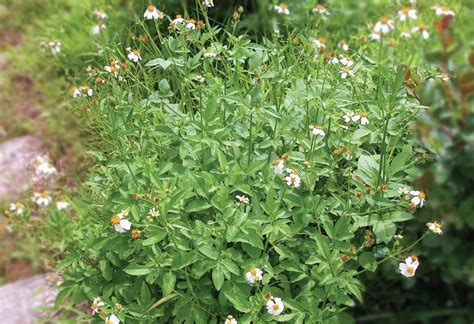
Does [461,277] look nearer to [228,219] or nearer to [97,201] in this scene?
[228,219]

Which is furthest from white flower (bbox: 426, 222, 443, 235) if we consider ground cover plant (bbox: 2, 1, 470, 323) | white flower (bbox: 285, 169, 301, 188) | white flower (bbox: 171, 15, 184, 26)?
white flower (bbox: 171, 15, 184, 26)

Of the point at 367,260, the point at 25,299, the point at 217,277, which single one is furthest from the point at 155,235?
the point at 25,299

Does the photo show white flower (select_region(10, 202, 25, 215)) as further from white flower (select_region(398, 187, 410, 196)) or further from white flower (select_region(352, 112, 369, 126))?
white flower (select_region(398, 187, 410, 196))

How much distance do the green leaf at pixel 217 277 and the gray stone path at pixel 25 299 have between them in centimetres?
111

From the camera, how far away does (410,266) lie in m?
1.73

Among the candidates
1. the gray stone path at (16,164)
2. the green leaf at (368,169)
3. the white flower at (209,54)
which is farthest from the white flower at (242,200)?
the gray stone path at (16,164)

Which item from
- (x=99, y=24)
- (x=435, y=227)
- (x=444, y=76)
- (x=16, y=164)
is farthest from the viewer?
(x=16, y=164)

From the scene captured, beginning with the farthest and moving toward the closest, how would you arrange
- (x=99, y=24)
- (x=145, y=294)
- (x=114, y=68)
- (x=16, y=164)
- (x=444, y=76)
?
1. (x=16, y=164)
2. (x=99, y=24)
3. (x=114, y=68)
4. (x=444, y=76)
5. (x=145, y=294)

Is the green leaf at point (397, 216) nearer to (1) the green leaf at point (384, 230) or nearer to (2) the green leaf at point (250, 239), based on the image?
(1) the green leaf at point (384, 230)

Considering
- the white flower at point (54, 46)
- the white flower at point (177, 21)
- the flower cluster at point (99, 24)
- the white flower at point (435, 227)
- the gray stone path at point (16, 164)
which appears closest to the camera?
the white flower at point (435, 227)

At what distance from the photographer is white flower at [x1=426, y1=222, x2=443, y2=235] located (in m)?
1.67

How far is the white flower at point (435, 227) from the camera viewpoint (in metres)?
1.67

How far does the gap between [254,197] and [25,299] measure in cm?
129

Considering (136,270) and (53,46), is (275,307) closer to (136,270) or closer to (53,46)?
(136,270)
